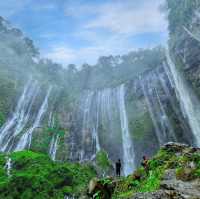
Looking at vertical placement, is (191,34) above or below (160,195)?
above

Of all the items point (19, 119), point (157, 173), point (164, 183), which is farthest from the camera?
point (19, 119)

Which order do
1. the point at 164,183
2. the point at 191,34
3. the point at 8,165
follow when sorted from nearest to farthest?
1. the point at 164,183
2. the point at 8,165
3. the point at 191,34

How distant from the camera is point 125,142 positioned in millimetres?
31766

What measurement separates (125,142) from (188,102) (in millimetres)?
8187

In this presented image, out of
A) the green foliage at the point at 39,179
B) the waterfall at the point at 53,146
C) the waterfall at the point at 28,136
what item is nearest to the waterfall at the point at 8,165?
the green foliage at the point at 39,179

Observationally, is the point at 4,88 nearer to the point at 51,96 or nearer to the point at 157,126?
the point at 51,96

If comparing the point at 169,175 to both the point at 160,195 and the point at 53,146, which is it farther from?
the point at 53,146

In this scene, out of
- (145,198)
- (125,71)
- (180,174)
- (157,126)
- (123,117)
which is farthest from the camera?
(125,71)

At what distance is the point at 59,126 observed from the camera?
36.2m

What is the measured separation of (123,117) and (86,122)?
15.8 ft

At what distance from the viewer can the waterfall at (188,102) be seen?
28422 millimetres

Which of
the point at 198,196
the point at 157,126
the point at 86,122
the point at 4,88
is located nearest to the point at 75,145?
the point at 86,122

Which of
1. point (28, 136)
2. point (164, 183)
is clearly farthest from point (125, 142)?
point (164, 183)

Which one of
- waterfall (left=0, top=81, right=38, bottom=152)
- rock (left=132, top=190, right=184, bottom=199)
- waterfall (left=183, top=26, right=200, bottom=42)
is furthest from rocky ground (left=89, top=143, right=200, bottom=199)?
waterfall (left=183, top=26, right=200, bottom=42)
